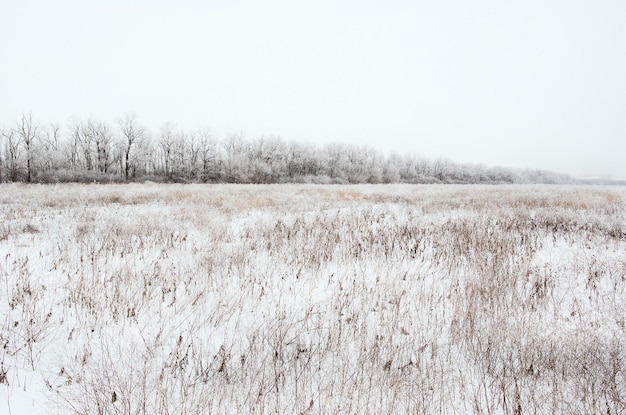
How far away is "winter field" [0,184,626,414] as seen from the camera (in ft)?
7.30

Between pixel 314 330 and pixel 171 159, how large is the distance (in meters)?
67.6

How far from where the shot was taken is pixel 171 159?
6181 cm

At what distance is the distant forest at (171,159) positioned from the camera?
148 feet

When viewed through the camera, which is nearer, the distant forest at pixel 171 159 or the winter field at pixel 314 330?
the winter field at pixel 314 330

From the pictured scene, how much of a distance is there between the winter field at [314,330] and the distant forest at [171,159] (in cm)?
4670

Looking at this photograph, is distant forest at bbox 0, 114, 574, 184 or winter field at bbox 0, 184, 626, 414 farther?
distant forest at bbox 0, 114, 574, 184

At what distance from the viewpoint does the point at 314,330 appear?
10.4 ft

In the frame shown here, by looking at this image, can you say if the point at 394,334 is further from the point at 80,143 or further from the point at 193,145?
the point at 80,143

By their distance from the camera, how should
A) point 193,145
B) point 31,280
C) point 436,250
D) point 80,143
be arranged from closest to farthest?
point 31,280
point 436,250
point 80,143
point 193,145

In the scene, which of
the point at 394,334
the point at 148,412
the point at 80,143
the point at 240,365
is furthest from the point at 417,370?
the point at 80,143

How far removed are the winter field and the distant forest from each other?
153 ft

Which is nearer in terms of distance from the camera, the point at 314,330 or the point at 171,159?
the point at 314,330

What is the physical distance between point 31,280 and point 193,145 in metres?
67.2

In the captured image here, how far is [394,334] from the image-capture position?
10.1ft
